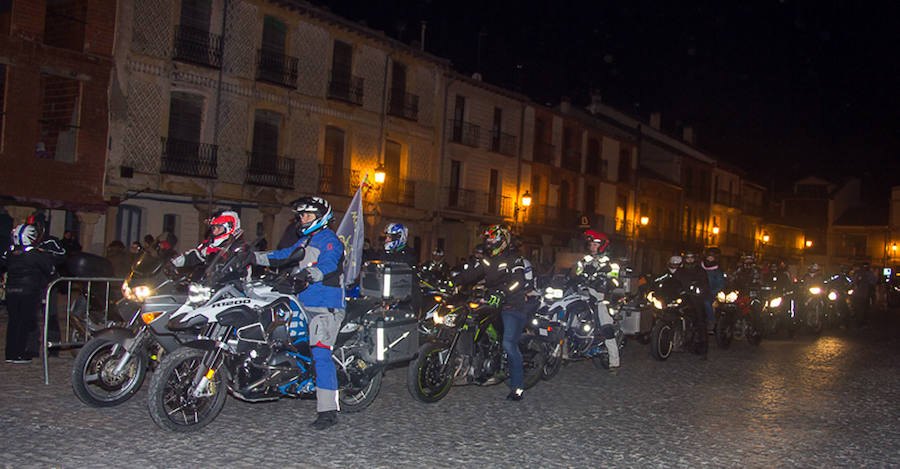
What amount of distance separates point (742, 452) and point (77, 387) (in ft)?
18.1

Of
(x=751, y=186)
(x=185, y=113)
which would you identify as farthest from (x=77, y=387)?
(x=751, y=186)

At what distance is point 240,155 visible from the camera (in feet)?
83.9

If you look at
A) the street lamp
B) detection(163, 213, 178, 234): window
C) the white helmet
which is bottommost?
the white helmet

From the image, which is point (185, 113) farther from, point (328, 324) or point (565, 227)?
point (565, 227)

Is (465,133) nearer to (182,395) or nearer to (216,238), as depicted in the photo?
(216,238)

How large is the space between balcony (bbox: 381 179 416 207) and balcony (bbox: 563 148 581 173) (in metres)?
13.2

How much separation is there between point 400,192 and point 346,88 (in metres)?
4.75

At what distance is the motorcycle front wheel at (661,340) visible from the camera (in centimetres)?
1217

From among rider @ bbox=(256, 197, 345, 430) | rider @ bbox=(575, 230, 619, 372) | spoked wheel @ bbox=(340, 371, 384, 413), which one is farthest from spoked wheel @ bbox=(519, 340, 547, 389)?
rider @ bbox=(256, 197, 345, 430)

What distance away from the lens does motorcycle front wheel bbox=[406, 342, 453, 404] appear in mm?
7777

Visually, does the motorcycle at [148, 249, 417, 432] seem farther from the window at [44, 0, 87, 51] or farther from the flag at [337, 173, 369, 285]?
the window at [44, 0, 87, 51]

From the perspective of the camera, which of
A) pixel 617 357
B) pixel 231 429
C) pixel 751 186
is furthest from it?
pixel 751 186

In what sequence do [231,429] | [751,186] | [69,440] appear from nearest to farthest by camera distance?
[69,440]
[231,429]
[751,186]

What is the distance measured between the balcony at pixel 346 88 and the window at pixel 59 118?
8966 millimetres
